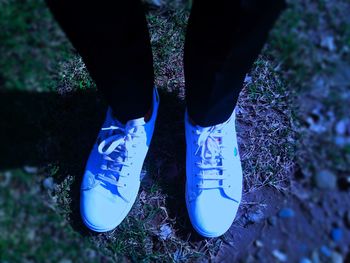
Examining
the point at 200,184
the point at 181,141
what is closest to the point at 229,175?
the point at 200,184

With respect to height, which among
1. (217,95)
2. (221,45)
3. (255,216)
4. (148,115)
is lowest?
(255,216)

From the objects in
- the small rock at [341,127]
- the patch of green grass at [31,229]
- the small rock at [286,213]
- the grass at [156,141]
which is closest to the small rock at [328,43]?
the grass at [156,141]

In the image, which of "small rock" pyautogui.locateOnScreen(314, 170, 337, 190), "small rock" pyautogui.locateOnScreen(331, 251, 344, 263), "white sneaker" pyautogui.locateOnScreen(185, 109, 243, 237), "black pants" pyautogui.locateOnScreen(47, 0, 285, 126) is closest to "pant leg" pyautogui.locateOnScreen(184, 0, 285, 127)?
"black pants" pyautogui.locateOnScreen(47, 0, 285, 126)

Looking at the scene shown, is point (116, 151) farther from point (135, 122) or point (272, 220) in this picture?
point (272, 220)

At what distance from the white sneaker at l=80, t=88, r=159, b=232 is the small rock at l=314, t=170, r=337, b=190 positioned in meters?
0.39

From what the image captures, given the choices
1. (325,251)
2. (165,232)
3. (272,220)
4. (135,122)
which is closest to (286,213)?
(272,220)

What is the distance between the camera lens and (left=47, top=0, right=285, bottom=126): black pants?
0.51 meters

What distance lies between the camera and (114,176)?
906mm

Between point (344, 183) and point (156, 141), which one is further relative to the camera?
point (156, 141)

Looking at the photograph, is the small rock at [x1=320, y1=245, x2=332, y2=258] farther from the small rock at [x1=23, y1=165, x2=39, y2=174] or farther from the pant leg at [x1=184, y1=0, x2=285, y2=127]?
the small rock at [x1=23, y1=165, x2=39, y2=174]

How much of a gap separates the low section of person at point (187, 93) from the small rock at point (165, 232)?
0.07 m

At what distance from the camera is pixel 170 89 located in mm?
1067

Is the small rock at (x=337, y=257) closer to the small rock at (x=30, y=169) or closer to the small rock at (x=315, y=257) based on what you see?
the small rock at (x=315, y=257)

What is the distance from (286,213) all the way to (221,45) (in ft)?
1.48
